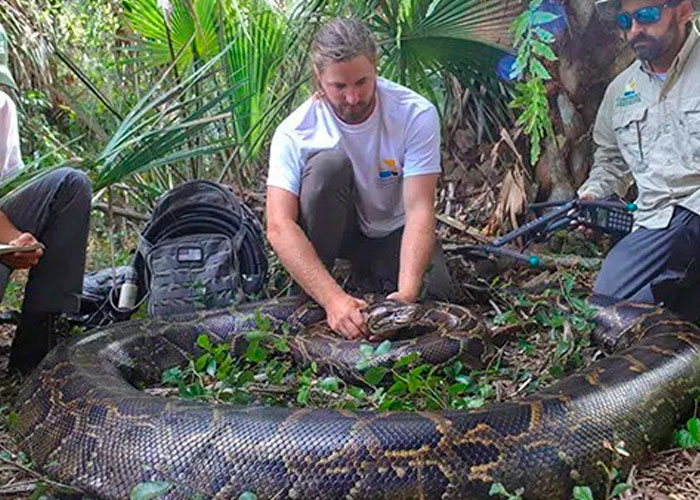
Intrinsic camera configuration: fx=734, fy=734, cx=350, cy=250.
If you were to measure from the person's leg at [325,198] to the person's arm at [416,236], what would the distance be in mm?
410

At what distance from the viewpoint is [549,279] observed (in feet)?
17.8

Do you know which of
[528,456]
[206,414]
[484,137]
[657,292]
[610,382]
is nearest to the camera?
[528,456]

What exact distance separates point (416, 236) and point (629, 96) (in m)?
1.80

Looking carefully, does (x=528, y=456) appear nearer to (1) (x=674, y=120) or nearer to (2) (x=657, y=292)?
(2) (x=657, y=292)

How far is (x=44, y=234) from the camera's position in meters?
4.25

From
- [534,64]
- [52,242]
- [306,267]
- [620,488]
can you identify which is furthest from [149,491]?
[534,64]

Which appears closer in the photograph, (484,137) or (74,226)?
(74,226)

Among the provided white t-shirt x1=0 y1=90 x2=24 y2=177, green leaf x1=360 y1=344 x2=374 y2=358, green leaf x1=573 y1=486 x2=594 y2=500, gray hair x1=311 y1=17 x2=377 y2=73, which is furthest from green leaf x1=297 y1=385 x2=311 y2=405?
white t-shirt x1=0 y1=90 x2=24 y2=177

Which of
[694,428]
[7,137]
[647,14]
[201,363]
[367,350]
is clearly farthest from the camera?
[647,14]

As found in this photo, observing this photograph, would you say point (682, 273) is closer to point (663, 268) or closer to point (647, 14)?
point (663, 268)

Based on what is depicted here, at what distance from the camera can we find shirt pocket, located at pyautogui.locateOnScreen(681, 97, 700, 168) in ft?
15.1

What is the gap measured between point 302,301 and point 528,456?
2298mm

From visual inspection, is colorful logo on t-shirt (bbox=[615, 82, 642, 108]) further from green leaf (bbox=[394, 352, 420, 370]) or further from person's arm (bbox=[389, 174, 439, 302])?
green leaf (bbox=[394, 352, 420, 370])

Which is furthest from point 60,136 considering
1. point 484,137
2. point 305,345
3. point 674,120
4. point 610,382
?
point 610,382
